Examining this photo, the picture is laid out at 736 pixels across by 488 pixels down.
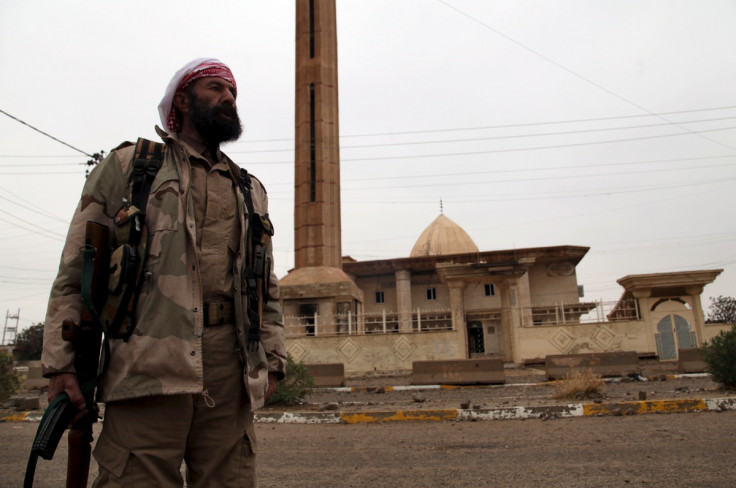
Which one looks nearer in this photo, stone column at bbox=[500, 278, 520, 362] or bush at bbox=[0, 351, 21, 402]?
bush at bbox=[0, 351, 21, 402]

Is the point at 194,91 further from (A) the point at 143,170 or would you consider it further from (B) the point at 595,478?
(B) the point at 595,478

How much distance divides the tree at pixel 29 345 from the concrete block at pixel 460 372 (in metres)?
33.8

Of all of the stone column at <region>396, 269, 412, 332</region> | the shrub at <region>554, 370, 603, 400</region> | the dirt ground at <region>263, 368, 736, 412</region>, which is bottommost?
the dirt ground at <region>263, 368, 736, 412</region>

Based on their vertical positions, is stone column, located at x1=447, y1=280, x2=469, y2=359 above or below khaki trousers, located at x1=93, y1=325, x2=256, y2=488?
above

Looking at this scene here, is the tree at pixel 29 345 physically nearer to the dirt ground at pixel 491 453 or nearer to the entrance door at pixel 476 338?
the entrance door at pixel 476 338

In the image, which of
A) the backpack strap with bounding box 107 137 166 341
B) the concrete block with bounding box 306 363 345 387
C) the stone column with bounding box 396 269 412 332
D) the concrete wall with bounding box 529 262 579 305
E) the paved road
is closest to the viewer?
the backpack strap with bounding box 107 137 166 341

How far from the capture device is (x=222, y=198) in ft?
7.09

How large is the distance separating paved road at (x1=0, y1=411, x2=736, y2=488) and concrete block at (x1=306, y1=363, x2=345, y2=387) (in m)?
6.17

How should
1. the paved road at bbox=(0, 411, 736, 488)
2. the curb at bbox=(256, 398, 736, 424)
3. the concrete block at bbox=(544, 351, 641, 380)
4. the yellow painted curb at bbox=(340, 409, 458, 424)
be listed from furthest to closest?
the concrete block at bbox=(544, 351, 641, 380) → the yellow painted curb at bbox=(340, 409, 458, 424) → the curb at bbox=(256, 398, 736, 424) → the paved road at bbox=(0, 411, 736, 488)

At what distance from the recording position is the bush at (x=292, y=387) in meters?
7.93

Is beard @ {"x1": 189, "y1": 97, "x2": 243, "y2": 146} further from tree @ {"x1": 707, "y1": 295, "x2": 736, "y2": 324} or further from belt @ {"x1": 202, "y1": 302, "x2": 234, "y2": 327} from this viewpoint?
tree @ {"x1": 707, "y1": 295, "x2": 736, "y2": 324}

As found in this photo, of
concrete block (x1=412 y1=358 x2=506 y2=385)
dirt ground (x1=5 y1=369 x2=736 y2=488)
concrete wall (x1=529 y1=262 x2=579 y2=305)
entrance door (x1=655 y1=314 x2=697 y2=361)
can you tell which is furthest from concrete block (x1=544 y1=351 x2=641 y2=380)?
concrete wall (x1=529 y1=262 x2=579 y2=305)

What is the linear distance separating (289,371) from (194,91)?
6547mm

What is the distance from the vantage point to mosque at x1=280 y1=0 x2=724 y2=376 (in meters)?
15.7
